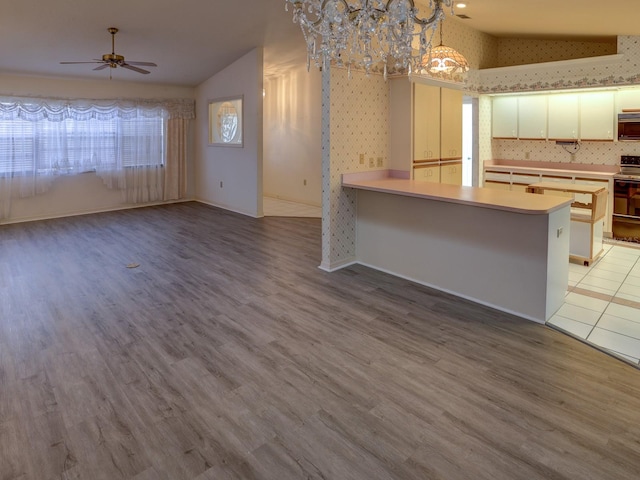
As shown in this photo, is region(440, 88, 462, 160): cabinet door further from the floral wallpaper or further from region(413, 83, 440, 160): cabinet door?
the floral wallpaper

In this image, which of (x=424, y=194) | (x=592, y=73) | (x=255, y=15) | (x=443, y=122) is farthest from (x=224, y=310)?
(x=592, y=73)

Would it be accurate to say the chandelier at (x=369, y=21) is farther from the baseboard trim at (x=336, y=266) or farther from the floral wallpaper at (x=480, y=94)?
the baseboard trim at (x=336, y=266)

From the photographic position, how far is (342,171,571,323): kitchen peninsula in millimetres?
3412

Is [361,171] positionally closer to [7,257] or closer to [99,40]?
[99,40]

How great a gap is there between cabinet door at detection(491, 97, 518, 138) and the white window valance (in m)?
5.92

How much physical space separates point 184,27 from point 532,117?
5.41 meters

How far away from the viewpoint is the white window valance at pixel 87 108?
7039mm

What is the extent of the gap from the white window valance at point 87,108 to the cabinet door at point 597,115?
7134 mm

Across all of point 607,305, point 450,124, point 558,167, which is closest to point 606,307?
point 607,305

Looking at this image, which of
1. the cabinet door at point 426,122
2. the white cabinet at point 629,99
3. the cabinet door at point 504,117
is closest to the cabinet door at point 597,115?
the white cabinet at point 629,99

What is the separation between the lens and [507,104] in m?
7.27

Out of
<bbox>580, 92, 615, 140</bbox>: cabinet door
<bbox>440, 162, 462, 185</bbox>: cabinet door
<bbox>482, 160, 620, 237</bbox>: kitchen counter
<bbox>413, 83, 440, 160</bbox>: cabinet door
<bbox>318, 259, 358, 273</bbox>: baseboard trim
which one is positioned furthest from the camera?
<bbox>580, 92, 615, 140</bbox>: cabinet door

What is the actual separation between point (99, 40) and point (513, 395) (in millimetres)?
6285

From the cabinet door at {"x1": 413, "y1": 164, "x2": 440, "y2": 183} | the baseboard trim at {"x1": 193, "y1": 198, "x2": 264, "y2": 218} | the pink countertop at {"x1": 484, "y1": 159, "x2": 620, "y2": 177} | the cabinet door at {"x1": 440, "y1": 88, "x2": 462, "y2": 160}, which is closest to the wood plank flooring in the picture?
the cabinet door at {"x1": 413, "y1": 164, "x2": 440, "y2": 183}
